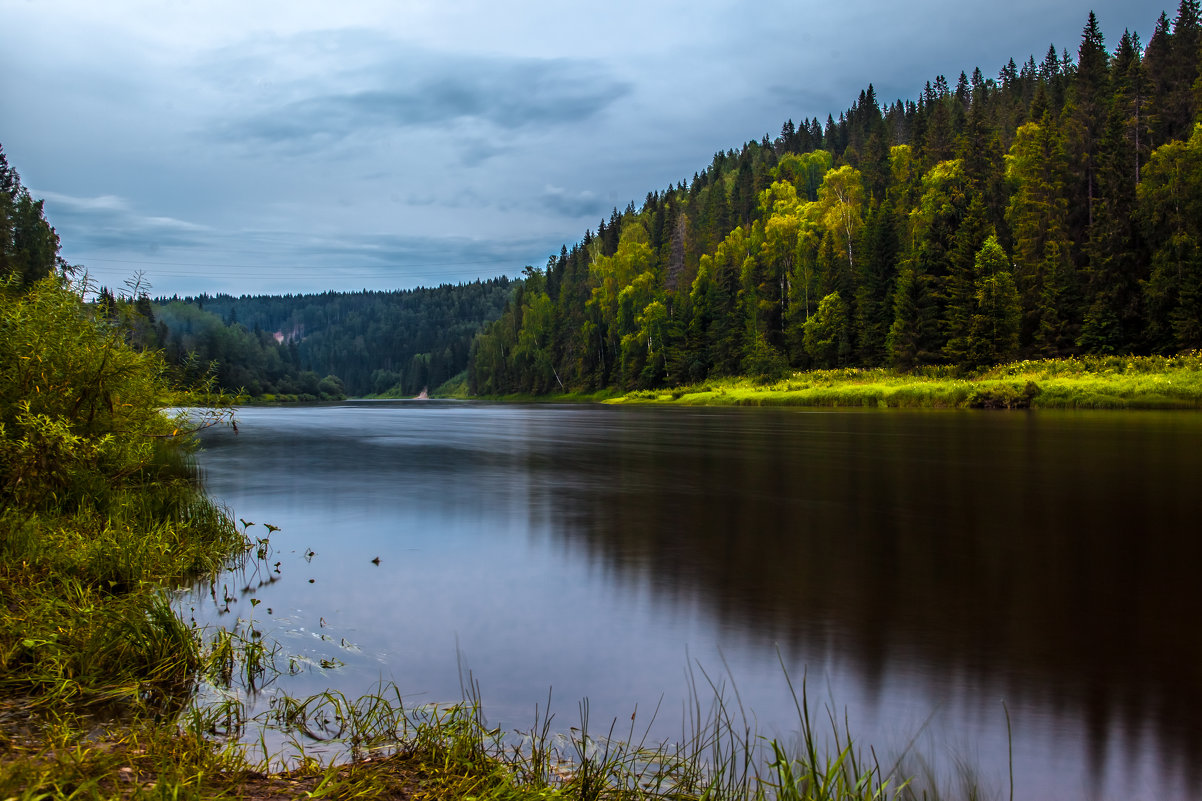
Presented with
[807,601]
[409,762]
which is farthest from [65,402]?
[807,601]

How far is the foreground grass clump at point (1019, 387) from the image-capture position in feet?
123

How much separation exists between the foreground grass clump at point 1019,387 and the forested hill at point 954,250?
3154 millimetres

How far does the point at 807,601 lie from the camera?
289 inches

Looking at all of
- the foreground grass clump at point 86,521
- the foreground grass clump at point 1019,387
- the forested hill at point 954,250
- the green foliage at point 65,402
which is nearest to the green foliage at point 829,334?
the forested hill at point 954,250

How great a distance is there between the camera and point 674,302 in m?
89.1

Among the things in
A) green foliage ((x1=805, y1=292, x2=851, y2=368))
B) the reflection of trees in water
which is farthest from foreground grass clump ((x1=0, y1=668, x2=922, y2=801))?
green foliage ((x1=805, y1=292, x2=851, y2=368))

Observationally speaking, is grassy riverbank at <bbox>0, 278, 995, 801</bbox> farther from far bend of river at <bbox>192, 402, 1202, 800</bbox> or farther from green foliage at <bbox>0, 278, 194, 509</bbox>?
far bend of river at <bbox>192, 402, 1202, 800</bbox>

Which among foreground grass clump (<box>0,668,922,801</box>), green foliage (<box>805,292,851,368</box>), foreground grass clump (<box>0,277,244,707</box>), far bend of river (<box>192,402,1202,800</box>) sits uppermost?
green foliage (<box>805,292,851,368</box>)

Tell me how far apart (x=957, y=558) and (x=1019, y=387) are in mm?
37922

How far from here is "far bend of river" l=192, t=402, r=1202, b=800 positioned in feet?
15.5

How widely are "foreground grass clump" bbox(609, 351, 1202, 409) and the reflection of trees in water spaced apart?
21.2m

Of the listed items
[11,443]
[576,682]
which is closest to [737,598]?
[576,682]

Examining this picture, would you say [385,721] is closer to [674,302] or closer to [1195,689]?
[1195,689]

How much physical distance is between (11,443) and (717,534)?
29.3ft
